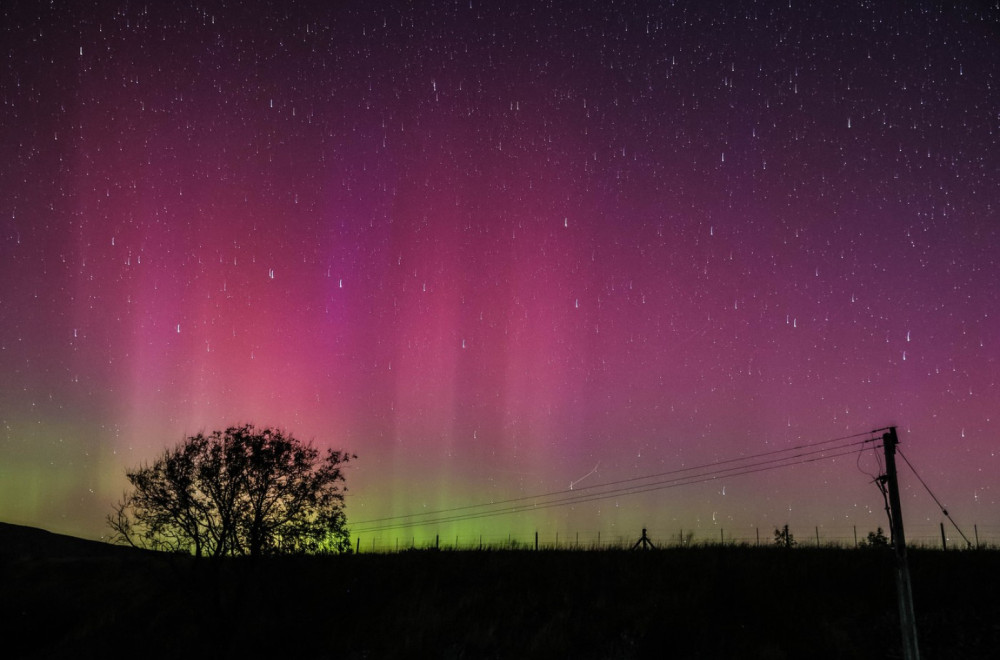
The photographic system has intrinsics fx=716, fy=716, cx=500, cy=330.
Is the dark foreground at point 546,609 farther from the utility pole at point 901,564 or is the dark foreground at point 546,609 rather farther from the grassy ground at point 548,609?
the utility pole at point 901,564

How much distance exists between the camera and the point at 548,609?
123ft

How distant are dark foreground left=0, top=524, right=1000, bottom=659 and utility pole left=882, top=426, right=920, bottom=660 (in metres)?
6.81

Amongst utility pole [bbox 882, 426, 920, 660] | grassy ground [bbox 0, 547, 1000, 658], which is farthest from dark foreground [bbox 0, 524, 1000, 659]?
utility pole [bbox 882, 426, 920, 660]

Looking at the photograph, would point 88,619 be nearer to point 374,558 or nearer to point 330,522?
point 374,558

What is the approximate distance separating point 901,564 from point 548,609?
18.2 metres

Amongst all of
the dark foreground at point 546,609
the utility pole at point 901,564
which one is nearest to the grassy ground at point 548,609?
the dark foreground at point 546,609

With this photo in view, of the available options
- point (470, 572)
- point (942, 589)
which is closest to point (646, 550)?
point (470, 572)

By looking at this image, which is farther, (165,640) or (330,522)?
(165,640)

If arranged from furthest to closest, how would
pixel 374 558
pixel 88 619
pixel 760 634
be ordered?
pixel 374 558 < pixel 88 619 < pixel 760 634

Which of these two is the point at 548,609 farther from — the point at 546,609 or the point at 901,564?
the point at 901,564

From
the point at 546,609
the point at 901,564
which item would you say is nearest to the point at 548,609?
the point at 546,609

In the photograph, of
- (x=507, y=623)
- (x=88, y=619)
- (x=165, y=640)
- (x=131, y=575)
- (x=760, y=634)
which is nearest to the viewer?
(x=760, y=634)

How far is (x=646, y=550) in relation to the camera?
45250mm

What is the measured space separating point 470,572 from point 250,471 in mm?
16806
